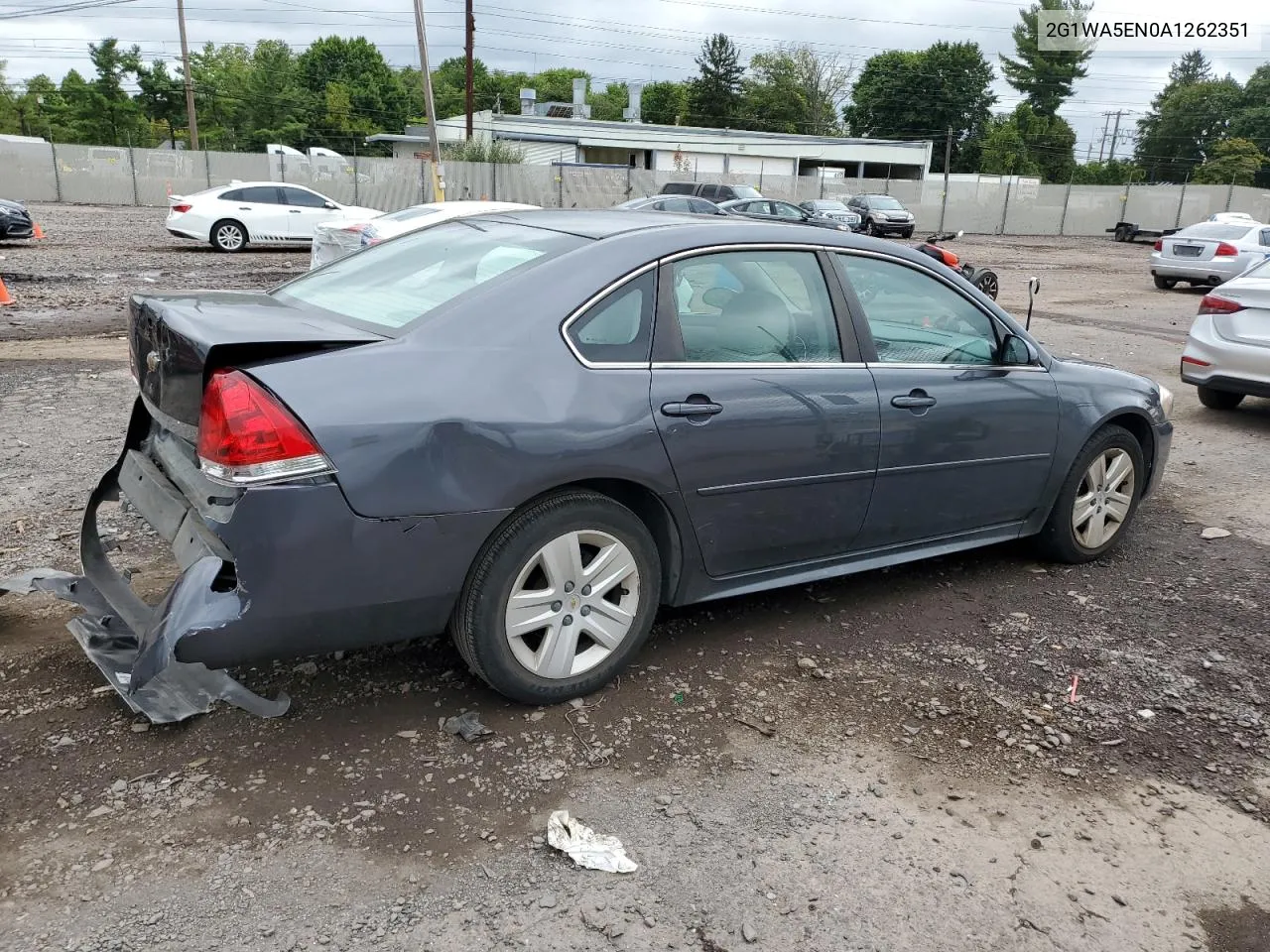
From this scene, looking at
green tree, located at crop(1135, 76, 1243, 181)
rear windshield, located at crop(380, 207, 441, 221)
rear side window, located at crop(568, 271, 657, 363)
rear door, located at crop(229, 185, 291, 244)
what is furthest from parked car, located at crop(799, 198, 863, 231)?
green tree, located at crop(1135, 76, 1243, 181)

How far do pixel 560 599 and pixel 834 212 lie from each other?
3098 centimetres

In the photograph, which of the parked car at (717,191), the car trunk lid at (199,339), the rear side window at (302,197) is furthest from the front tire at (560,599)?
the parked car at (717,191)

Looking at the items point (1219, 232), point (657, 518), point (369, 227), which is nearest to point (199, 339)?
point (657, 518)

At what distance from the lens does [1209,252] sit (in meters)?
20.2

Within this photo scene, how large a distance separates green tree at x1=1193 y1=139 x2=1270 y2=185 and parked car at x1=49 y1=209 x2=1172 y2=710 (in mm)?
75226

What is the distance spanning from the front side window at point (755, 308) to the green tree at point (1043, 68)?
312 ft

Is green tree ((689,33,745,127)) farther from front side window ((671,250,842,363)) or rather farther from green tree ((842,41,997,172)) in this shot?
front side window ((671,250,842,363))

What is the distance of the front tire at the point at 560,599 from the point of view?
10.4 feet

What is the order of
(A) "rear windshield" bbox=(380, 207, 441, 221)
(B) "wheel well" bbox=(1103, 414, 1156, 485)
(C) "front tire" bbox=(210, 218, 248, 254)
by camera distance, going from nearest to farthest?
(B) "wheel well" bbox=(1103, 414, 1156, 485)
(A) "rear windshield" bbox=(380, 207, 441, 221)
(C) "front tire" bbox=(210, 218, 248, 254)

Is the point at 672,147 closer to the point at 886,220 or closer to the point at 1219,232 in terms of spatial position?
the point at 886,220

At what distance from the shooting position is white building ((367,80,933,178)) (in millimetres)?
56531

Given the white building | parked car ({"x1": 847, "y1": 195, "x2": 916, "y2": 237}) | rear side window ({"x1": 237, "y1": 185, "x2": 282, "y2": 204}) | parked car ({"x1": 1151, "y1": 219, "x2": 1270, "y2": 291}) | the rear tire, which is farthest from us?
the white building

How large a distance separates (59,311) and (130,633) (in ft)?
33.6

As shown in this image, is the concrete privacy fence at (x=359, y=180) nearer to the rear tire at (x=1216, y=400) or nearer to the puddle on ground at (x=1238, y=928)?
the rear tire at (x=1216, y=400)
